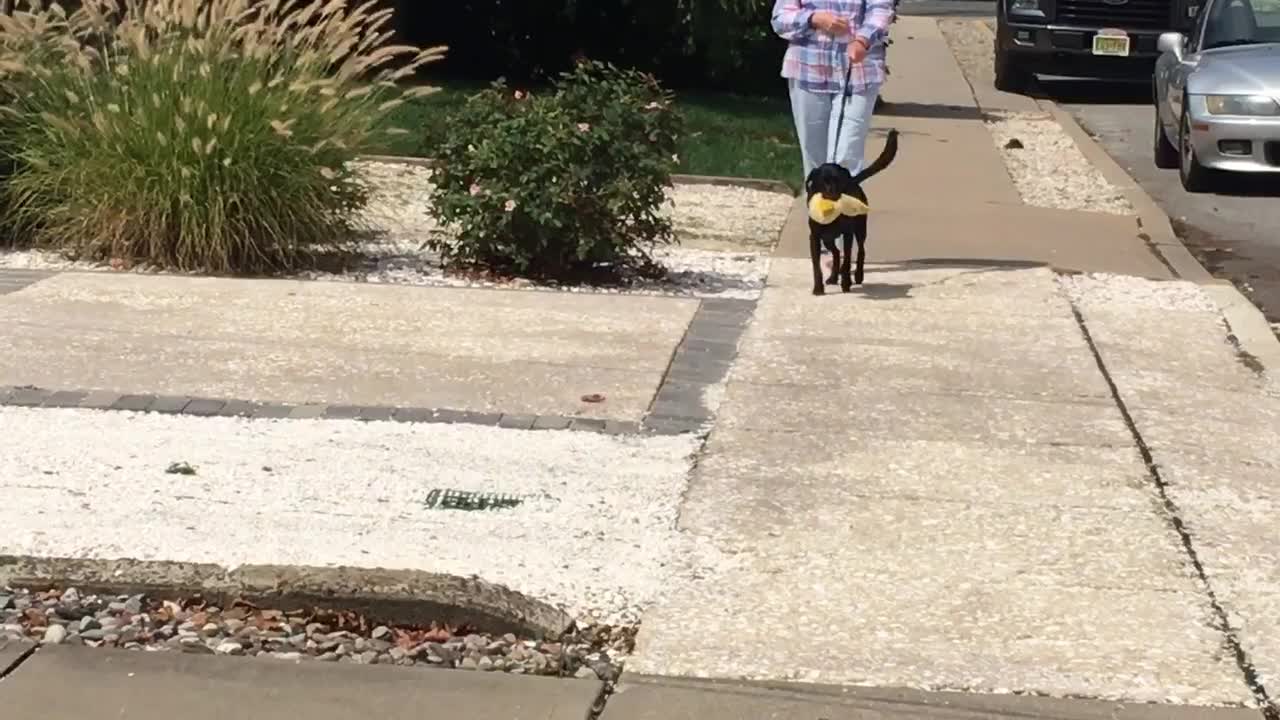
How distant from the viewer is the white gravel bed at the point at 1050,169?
13408 millimetres

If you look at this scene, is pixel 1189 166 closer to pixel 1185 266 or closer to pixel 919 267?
pixel 1185 266

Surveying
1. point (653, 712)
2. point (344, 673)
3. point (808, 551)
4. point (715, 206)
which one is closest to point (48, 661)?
point (344, 673)

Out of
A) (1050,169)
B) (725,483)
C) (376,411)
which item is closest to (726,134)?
(1050,169)

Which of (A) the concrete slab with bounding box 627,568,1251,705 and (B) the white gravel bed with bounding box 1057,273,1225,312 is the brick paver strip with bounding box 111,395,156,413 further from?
(B) the white gravel bed with bounding box 1057,273,1225,312

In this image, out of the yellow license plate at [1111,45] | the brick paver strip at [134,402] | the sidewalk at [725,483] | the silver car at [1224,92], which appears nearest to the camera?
the sidewalk at [725,483]

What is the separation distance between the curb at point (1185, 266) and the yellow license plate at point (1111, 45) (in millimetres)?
4791

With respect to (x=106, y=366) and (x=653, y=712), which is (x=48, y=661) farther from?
(x=106, y=366)

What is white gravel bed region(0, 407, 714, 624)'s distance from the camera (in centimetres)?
507

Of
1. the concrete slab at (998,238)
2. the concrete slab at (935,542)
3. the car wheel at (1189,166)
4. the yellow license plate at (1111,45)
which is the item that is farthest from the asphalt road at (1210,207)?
the concrete slab at (935,542)

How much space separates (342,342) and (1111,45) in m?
15.7

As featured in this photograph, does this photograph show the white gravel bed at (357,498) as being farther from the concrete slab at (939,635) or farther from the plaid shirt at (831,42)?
the plaid shirt at (831,42)

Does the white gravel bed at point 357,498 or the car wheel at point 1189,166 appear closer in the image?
the white gravel bed at point 357,498

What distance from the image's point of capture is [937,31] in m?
35.8

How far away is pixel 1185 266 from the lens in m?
10.5
